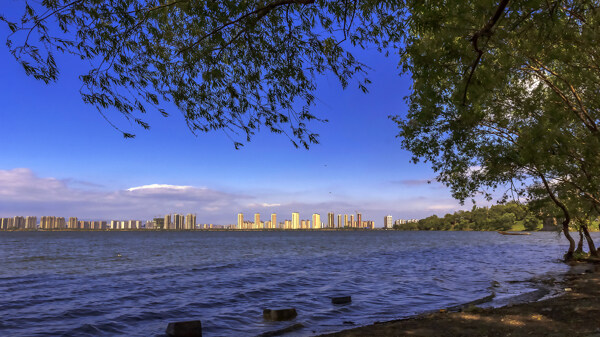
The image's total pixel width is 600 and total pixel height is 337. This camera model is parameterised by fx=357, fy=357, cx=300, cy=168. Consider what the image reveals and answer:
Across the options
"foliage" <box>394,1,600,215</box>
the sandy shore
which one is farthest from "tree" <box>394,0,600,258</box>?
the sandy shore

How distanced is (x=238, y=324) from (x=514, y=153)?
15679 millimetres

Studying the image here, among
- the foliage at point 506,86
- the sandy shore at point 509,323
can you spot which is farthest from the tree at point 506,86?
the sandy shore at point 509,323

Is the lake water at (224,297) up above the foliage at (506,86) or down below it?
below

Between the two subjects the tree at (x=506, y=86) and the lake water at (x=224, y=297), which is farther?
the lake water at (x=224, y=297)

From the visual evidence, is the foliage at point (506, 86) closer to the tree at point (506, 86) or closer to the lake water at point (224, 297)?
the tree at point (506, 86)

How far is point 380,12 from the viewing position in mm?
8758

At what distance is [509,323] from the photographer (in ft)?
33.8

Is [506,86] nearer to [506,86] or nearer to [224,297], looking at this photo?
[506,86]

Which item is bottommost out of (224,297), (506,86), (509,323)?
(224,297)

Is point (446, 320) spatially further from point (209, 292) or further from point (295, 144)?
point (209, 292)

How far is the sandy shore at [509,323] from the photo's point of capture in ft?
30.9

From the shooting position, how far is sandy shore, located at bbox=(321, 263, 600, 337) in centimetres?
943

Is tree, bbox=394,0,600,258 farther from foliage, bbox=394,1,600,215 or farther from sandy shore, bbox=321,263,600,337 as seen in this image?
sandy shore, bbox=321,263,600,337

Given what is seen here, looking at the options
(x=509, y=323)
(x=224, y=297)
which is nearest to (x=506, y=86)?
(x=509, y=323)
